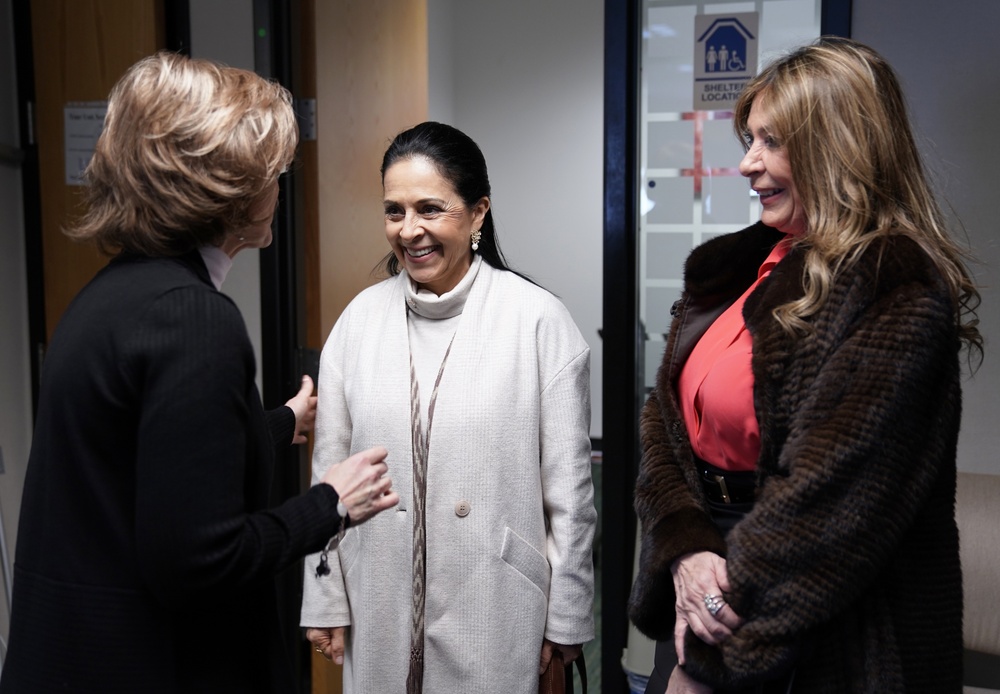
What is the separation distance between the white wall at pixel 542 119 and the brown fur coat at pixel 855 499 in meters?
4.28

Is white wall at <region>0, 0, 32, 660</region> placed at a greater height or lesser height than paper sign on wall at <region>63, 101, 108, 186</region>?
lesser

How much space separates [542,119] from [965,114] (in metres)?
4.07

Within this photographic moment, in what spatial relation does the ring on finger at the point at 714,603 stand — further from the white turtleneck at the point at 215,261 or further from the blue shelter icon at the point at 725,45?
the blue shelter icon at the point at 725,45

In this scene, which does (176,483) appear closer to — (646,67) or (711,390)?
(711,390)

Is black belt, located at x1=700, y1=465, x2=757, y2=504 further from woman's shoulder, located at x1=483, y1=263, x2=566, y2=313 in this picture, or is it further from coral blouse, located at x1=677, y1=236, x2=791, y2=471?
woman's shoulder, located at x1=483, y1=263, x2=566, y2=313

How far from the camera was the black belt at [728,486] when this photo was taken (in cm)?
133

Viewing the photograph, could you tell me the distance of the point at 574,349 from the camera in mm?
1699

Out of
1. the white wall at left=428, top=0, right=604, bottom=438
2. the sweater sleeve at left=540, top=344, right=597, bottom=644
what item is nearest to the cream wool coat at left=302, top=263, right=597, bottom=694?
the sweater sleeve at left=540, top=344, right=597, bottom=644

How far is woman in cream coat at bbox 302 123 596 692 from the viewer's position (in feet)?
5.33

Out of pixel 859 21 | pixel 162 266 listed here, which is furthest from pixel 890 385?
pixel 859 21

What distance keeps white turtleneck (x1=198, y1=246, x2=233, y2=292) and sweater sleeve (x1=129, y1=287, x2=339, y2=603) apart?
12cm

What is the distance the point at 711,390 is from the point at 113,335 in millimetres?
795

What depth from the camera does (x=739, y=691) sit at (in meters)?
1.26

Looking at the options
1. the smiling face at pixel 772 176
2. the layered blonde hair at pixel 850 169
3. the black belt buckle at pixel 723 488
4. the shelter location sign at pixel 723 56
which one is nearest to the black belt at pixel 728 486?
the black belt buckle at pixel 723 488
